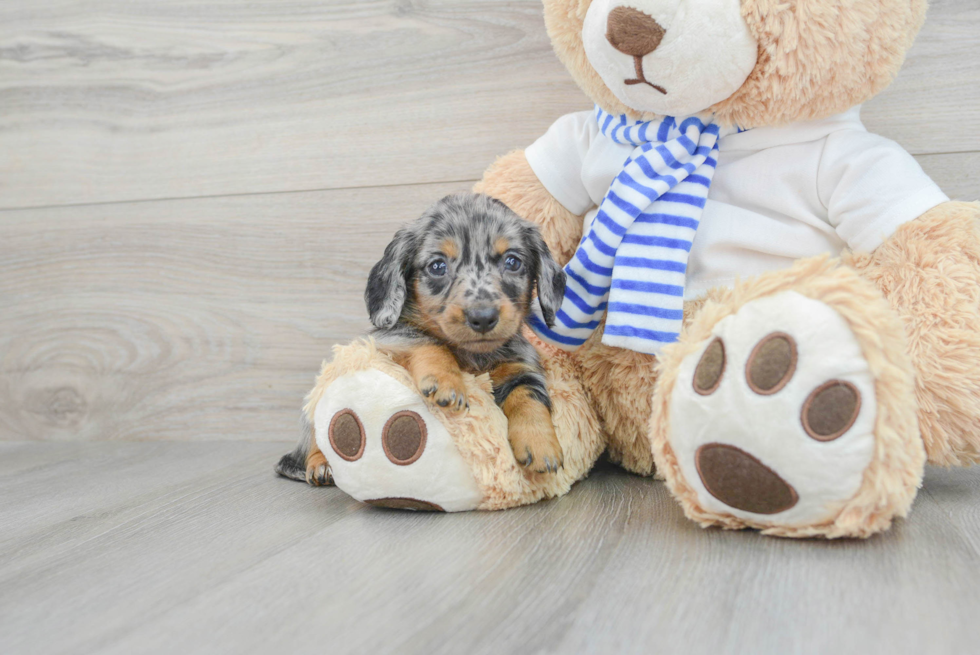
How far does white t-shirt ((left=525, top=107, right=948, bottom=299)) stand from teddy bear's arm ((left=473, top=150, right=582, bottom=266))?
0.15 m

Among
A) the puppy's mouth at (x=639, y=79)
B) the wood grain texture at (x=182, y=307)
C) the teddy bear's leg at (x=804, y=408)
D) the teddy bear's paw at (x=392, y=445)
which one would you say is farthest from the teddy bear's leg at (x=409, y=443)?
the wood grain texture at (x=182, y=307)

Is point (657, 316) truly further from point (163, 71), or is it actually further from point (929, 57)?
point (163, 71)

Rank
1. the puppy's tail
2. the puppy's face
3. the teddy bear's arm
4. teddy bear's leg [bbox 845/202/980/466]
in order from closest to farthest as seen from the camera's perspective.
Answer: teddy bear's leg [bbox 845/202/980/466], the puppy's face, the teddy bear's arm, the puppy's tail

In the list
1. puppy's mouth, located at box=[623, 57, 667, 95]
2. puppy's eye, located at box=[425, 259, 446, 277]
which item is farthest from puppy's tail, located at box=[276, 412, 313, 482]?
puppy's mouth, located at box=[623, 57, 667, 95]

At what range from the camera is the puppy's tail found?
6.03 feet

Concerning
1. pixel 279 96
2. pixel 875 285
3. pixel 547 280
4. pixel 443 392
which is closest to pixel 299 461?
pixel 443 392

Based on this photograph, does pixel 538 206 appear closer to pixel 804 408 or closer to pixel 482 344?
A: pixel 482 344

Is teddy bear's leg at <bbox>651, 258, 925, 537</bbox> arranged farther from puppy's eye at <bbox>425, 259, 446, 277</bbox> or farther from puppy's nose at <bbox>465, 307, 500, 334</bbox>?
puppy's eye at <bbox>425, 259, 446, 277</bbox>

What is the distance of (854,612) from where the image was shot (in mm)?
908

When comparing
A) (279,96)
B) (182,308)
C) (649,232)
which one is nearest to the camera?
(649,232)

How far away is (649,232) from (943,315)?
518mm

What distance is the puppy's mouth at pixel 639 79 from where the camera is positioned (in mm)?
1356

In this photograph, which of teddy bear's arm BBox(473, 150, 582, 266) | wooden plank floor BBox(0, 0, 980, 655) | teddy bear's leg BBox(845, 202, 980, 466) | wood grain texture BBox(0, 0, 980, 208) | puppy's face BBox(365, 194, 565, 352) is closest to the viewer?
wooden plank floor BBox(0, 0, 980, 655)

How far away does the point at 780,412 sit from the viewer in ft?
3.46
